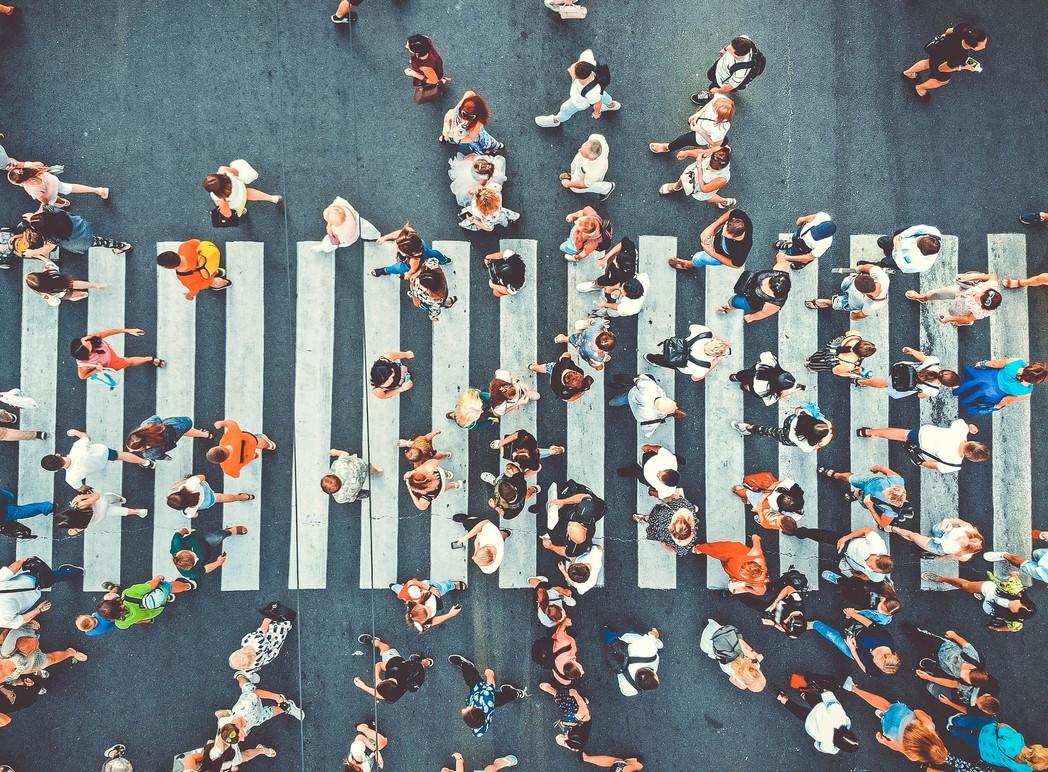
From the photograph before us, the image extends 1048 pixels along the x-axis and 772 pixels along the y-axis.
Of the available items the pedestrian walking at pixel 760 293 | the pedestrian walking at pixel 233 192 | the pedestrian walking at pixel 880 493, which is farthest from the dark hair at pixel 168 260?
the pedestrian walking at pixel 880 493

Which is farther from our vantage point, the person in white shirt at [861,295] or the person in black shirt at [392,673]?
the person in white shirt at [861,295]

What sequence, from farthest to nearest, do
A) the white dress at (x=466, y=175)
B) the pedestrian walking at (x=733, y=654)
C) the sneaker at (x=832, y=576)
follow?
the sneaker at (x=832, y=576) < the white dress at (x=466, y=175) < the pedestrian walking at (x=733, y=654)

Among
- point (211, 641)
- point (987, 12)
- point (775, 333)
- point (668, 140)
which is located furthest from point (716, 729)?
point (987, 12)

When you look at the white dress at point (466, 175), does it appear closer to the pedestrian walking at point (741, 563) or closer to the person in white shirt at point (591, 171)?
the person in white shirt at point (591, 171)

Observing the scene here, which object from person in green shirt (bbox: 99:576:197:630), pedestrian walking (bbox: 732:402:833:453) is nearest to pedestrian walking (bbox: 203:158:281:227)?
person in green shirt (bbox: 99:576:197:630)

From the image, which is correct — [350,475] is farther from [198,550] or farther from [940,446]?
[940,446]

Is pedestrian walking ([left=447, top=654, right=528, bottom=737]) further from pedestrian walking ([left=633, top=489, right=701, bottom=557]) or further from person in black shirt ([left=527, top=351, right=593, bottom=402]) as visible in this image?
person in black shirt ([left=527, top=351, right=593, bottom=402])

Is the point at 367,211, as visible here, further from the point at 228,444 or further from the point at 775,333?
the point at 775,333
